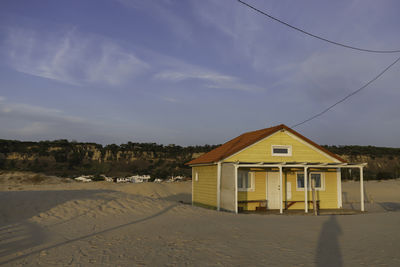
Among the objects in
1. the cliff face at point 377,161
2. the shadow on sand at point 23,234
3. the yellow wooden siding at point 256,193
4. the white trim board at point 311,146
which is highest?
the white trim board at point 311,146

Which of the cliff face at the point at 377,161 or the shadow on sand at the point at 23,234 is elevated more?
the cliff face at the point at 377,161

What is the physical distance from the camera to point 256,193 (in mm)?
19422

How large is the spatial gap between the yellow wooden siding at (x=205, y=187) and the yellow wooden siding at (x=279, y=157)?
1.74 meters

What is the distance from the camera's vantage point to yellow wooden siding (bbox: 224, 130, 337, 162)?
19.1m

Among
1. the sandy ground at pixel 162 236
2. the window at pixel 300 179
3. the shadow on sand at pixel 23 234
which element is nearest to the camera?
the sandy ground at pixel 162 236

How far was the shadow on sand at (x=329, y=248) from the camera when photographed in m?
7.46

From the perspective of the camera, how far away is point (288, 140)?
1972 centimetres

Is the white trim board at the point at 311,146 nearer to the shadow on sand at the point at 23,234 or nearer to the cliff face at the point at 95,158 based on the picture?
the shadow on sand at the point at 23,234

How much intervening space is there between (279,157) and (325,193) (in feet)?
11.9

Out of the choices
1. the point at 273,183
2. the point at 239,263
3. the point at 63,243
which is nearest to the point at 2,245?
the point at 63,243

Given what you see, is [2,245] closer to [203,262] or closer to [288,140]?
[203,262]

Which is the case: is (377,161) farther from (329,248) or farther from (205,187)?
(329,248)

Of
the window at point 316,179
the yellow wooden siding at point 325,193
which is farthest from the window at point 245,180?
the window at point 316,179

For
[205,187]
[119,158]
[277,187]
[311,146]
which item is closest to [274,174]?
[277,187]
